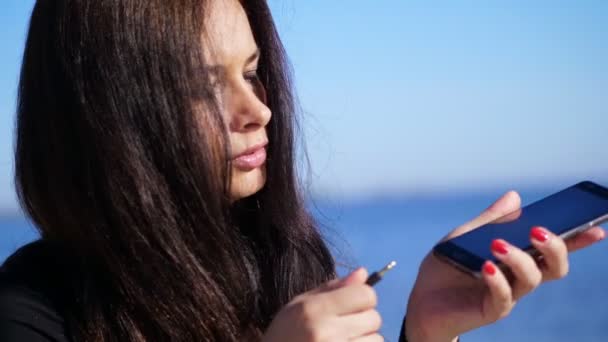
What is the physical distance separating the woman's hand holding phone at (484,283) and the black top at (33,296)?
0.07 metres

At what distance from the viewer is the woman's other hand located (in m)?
0.94

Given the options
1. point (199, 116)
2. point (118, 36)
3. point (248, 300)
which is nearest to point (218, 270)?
point (248, 300)

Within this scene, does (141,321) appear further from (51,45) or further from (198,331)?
(51,45)

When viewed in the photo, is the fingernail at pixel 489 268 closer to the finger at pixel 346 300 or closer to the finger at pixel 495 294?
the finger at pixel 495 294

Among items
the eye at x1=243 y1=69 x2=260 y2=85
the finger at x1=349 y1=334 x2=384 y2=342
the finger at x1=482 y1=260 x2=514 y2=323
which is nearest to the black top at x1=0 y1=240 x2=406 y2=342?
the finger at x1=482 y1=260 x2=514 y2=323

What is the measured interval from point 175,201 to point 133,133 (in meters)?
0.11

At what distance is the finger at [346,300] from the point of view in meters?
0.95

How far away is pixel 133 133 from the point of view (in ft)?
3.97

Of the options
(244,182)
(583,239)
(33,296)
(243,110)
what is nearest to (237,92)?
(243,110)

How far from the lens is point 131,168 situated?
1.20 meters

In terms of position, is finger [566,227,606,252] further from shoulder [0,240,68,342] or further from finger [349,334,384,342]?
shoulder [0,240,68,342]

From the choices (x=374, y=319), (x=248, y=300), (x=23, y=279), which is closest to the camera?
(x=374, y=319)

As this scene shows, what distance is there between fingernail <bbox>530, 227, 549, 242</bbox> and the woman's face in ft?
1.42

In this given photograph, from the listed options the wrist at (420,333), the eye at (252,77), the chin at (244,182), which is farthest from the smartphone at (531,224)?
the eye at (252,77)
